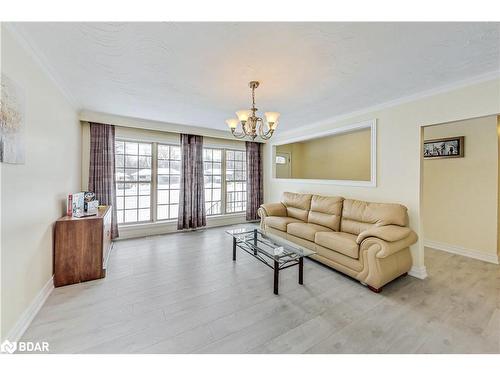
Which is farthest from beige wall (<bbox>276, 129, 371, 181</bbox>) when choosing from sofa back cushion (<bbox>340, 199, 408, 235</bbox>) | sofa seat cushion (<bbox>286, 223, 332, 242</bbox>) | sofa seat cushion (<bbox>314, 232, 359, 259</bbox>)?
sofa seat cushion (<bbox>314, 232, 359, 259</bbox>)

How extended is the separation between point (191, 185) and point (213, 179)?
0.76 meters

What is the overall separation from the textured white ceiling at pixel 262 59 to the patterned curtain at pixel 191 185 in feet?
5.35

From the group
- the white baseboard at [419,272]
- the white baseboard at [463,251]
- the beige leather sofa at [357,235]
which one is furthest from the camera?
the white baseboard at [463,251]

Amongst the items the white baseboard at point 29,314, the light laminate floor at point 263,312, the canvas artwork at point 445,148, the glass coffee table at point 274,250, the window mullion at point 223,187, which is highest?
the canvas artwork at point 445,148

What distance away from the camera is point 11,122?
1.54 metres

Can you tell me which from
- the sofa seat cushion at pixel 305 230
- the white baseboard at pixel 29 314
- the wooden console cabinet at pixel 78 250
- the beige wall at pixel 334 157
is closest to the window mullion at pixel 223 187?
the beige wall at pixel 334 157

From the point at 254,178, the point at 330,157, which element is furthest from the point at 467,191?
the point at 254,178

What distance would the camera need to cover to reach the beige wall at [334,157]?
4.98m

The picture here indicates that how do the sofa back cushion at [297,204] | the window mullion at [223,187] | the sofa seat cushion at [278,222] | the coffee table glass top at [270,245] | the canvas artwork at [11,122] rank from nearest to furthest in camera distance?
1. the canvas artwork at [11,122]
2. the coffee table glass top at [270,245]
3. the sofa seat cushion at [278,222]
4. the sofa back cushion at [297,204]
5. the window mullion at [223,187]

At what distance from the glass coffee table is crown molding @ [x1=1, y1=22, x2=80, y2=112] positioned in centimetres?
293

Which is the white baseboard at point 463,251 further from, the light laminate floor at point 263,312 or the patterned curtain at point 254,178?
the patterned curtain at point 254,178

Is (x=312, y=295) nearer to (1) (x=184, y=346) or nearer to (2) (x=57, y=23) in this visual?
(1) (x=184, y=346)

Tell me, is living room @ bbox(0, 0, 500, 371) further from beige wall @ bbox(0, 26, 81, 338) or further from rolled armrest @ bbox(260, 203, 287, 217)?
rolled armrest @ bbox(260, 203, 287, 217)

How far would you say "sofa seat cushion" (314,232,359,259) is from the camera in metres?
2.49
